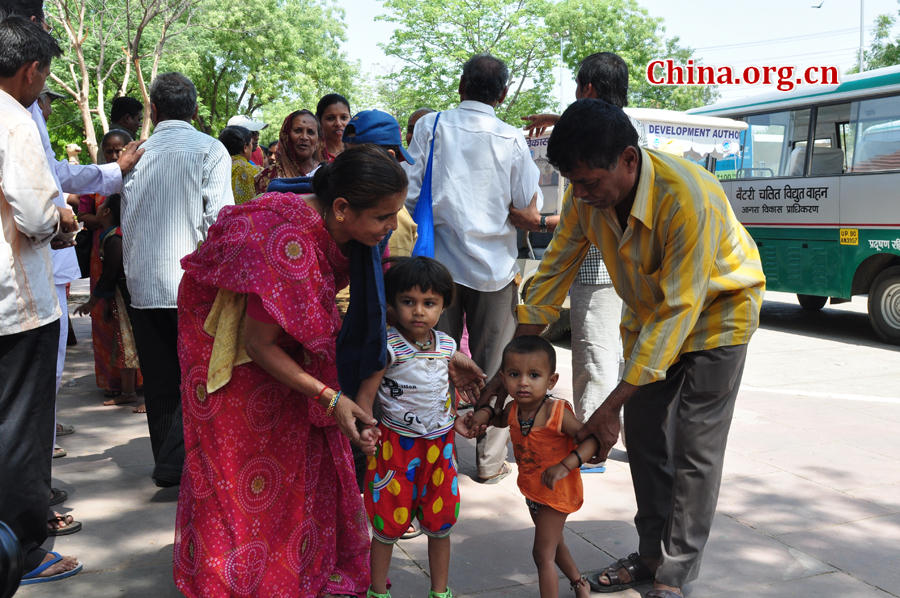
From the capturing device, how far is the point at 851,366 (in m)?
7.41

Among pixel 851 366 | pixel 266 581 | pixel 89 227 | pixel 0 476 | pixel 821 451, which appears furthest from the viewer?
pixel 851 366

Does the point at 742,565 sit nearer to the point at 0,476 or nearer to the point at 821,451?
the point at 821,451

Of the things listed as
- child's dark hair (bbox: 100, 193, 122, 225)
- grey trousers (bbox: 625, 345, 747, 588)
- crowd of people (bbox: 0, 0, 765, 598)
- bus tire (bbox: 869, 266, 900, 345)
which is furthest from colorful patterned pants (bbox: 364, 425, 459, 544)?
bus tire (bbox: 869, 266, 900, 345)

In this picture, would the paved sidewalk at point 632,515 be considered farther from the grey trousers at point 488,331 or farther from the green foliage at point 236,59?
the green foliage at point 236,59

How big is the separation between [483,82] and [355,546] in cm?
240

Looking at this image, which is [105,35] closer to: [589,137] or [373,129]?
[373,129]

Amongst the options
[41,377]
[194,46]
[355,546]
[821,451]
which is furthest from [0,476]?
[194,46]

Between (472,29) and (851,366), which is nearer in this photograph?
(851,366)

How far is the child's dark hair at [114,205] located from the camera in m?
5.40

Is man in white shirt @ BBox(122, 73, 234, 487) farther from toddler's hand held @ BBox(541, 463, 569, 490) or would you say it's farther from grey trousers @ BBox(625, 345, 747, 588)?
grey trousers @ BBox(625, 345, 747, 588)

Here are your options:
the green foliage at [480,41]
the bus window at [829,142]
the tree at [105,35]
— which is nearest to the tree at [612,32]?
the green foliage at [480,41]

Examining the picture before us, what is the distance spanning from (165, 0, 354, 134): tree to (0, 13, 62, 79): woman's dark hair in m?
22.8

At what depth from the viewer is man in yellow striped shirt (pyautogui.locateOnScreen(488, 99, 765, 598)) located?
242 cm

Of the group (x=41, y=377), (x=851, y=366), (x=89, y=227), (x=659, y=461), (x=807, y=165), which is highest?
(x=807, y=165)
